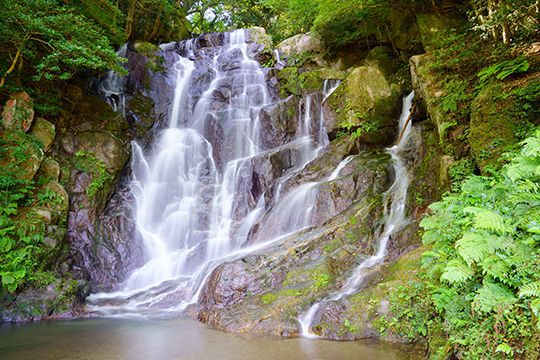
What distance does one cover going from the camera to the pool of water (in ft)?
16.9

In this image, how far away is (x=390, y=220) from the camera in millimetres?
8359

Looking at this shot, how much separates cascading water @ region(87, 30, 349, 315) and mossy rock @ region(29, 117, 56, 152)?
9.44ft

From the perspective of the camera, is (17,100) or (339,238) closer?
(339,238)

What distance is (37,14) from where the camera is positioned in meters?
9.49

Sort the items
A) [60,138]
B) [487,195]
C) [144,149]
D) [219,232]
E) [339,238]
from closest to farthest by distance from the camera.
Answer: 1. [487,195]
2. [339,238]
3. [219,232]
4. [60,138]
5. [144,149]

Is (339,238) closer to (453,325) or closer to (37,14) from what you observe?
(453,325)

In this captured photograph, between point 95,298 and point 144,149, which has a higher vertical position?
point 144,149

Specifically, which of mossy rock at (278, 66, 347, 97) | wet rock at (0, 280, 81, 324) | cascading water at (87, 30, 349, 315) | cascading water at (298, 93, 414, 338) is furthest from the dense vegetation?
cascading water at (87, 30, 349, 315)

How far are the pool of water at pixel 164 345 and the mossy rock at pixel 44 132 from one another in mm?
5737

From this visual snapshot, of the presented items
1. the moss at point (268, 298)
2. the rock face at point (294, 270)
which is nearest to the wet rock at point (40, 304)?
the rock face at point (294, 270)

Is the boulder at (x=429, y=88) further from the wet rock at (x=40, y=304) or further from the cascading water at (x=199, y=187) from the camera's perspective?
the wet rock at (x=40, y=304)

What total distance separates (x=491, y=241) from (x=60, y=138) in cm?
1259

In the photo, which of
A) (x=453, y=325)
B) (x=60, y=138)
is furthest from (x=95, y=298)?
(x=453, y=325)

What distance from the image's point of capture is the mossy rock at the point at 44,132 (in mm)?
10961
